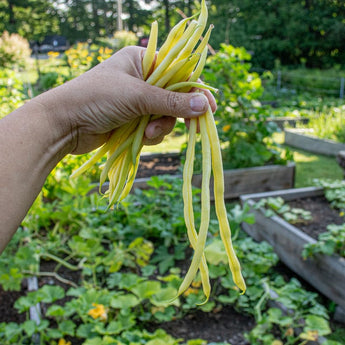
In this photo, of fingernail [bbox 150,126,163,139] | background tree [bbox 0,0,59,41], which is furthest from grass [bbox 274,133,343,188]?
background tree [bbox 0,0,59,41]

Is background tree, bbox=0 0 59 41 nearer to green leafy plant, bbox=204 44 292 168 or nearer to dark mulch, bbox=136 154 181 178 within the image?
dark mulch, bbox=136 154 181 178

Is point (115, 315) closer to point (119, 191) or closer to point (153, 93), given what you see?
point (119, 191)

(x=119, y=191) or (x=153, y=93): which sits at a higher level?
(x=153, y=93)

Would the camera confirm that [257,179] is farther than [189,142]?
Yes

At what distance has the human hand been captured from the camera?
3.61 ft

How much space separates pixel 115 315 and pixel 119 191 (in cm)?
151

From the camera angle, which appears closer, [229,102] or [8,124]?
[8,124]

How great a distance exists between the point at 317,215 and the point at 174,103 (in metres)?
2.73

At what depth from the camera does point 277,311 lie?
2.13 metres

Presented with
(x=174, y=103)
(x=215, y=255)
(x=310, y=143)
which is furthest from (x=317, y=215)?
(x=310, y=143)

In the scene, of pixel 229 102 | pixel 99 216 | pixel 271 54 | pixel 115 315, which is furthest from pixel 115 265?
A: pixel 271 54

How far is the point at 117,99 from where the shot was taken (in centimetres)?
116

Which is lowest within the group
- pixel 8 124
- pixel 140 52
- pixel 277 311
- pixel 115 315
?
pixel 115 315

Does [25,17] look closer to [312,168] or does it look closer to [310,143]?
[310,143]
